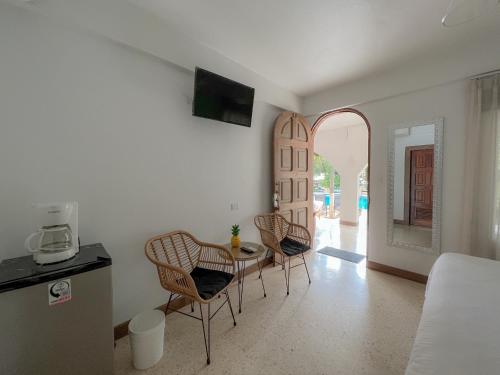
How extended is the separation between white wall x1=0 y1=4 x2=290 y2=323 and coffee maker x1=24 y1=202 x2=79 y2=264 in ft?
0.85

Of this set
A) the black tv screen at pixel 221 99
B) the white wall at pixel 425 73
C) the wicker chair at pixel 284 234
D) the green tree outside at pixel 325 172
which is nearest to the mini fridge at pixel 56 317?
the black tv screen at pixel 221 99

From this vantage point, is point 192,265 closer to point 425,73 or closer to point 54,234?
point 54,234

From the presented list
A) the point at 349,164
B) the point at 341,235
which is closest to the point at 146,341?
the point at 341,235

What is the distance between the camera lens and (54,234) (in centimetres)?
136

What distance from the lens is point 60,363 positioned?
1.19 m

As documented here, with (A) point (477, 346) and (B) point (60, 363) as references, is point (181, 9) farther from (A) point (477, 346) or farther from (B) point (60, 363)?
(A) point (477, 346)

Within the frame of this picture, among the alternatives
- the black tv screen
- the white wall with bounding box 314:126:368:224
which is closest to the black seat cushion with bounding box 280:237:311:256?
the black tv screen

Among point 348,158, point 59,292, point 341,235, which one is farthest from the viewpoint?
point 348,158

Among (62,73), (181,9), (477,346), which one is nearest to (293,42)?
(181,9)

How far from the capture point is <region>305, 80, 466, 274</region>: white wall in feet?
8.10

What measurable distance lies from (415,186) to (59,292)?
3.70 m

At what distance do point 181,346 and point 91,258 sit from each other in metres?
1.04

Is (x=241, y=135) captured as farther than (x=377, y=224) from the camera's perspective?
No

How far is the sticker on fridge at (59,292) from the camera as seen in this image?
1160 mm
